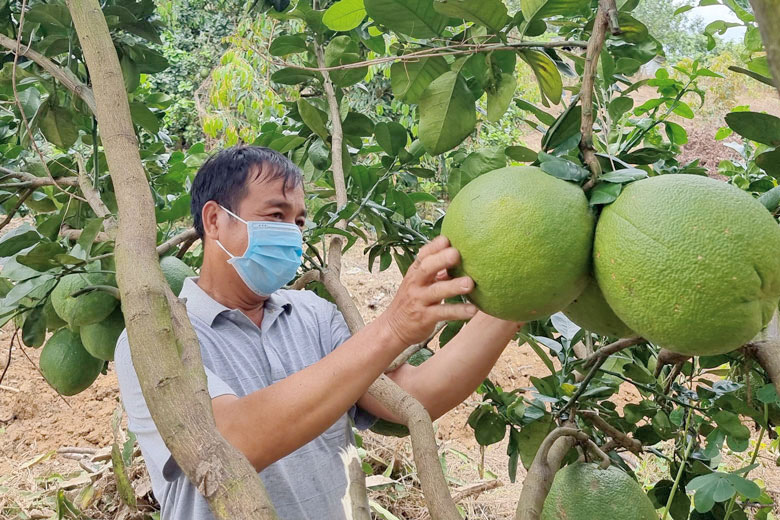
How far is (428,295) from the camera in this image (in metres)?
0.85

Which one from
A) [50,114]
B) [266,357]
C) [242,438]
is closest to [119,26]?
[50,114]

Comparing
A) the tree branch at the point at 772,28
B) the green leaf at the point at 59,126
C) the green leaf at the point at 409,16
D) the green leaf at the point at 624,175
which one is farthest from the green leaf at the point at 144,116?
the tree branch at the point at 772,28

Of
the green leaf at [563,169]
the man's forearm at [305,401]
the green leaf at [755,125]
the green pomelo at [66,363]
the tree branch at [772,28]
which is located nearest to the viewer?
the tree branch at [772,28]

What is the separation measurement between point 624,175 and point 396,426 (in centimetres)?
94

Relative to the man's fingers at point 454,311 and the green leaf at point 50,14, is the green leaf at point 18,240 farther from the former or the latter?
the man's fingers at point 454,311

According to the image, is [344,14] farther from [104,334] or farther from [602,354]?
[104,334]

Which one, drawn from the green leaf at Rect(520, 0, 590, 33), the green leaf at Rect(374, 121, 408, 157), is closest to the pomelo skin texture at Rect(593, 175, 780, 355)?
the green leaf at Rect(520, 0, 590, 33)

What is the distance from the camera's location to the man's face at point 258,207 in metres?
1.56

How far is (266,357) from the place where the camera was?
1503mm

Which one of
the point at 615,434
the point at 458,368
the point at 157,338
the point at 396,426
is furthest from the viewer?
the point at 396,426

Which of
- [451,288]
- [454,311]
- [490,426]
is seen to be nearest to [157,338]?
[451,288]

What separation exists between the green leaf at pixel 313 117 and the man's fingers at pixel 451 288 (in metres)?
0.70

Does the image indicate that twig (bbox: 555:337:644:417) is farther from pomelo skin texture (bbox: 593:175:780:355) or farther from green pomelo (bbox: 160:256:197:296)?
green pomelo (bbox: 160:256:197:296)

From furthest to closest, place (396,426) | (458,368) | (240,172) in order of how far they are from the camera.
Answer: (240,172)
(396,426)
(458,368)
